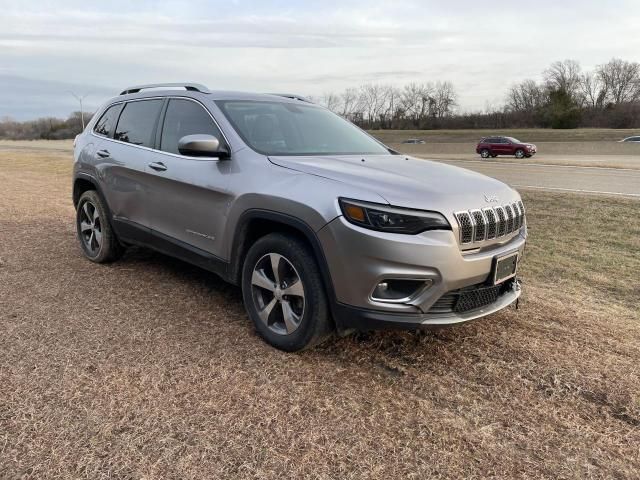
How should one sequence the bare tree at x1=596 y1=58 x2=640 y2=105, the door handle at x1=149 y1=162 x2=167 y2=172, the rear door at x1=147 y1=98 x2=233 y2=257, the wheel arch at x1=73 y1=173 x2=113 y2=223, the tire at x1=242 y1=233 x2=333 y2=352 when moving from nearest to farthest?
the tire at x1=242 y1=233 x2=333 y2=352, the rear door at x1=147 y1=98 x2=233 y2=257, the door handle at x1=149 y1=162 x2=167 y2=172, the wheel arch at x1=73 y1=173 x2=113 y2=223, the bare tree at x1=596 y1=58 x2=640 y2=105

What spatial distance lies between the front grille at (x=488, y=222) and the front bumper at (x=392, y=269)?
97 millimetres

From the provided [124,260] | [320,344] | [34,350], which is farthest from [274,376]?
[124,260]

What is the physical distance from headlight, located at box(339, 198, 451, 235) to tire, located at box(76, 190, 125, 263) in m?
3.28

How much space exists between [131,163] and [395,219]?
2.82 metres

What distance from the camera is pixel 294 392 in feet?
9.91

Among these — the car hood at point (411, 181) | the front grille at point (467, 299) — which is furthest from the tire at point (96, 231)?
the front grille at point (467, 299)

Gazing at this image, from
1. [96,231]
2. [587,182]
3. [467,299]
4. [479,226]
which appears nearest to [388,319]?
[467,299]

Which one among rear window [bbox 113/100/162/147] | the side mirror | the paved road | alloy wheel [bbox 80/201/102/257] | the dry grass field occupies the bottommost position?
the dry grass field

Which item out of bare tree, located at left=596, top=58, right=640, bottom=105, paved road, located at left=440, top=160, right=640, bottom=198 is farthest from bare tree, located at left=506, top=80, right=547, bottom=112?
paved road, located at left=440, top=160, right=640, bottom=198

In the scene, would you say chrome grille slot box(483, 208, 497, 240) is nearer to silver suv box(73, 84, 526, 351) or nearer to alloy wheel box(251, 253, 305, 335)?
silver suv box(73, 84, 526, 351)

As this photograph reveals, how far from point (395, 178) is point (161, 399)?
1878 millimetres

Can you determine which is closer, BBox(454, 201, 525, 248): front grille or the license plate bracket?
BBox(454, 201, 525, 248): front grille

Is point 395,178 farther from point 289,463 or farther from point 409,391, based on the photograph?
point 289,463

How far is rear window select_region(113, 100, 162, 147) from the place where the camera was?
4.68 meters
